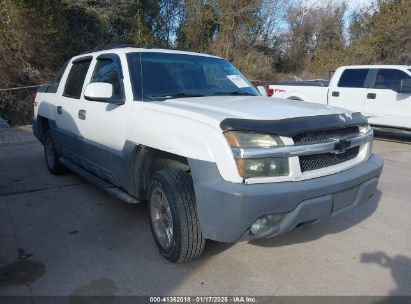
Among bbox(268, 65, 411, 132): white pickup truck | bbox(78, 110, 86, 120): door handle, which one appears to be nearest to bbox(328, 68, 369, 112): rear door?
bbox(268, 65, 411, 132): white pickup truck

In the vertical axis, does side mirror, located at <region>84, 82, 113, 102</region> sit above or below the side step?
above

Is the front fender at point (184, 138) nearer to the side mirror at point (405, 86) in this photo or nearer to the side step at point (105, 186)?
the side step at point (105, 186)

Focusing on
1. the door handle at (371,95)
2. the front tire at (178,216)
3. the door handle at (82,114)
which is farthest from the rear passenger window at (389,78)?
the front tire at (178,216)

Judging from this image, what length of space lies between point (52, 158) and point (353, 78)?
743 centimetres

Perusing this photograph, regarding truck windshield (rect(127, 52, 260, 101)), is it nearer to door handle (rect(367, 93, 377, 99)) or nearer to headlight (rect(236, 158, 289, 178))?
headlight (rect(236, 158, 289, 178))

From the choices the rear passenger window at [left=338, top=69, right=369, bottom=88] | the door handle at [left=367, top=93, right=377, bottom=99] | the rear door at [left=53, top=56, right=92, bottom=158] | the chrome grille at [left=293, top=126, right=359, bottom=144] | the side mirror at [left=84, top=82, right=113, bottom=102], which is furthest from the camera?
the rear passenger window at [left=338, top=69, right=369, bottom=88]

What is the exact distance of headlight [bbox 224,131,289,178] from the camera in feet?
8.76

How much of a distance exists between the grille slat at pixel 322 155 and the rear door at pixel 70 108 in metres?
2.85

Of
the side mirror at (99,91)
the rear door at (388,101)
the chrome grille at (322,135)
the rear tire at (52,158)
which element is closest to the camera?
the chrome grille at (322,135)

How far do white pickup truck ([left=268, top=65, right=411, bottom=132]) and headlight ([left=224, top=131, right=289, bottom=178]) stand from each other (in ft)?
23.3

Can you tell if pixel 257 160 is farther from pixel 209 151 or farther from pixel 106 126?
pixel 106 126

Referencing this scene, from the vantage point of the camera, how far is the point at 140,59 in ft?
13.0

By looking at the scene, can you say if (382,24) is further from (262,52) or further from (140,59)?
(140,59)

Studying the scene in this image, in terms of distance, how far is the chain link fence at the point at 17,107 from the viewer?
12398 mm
